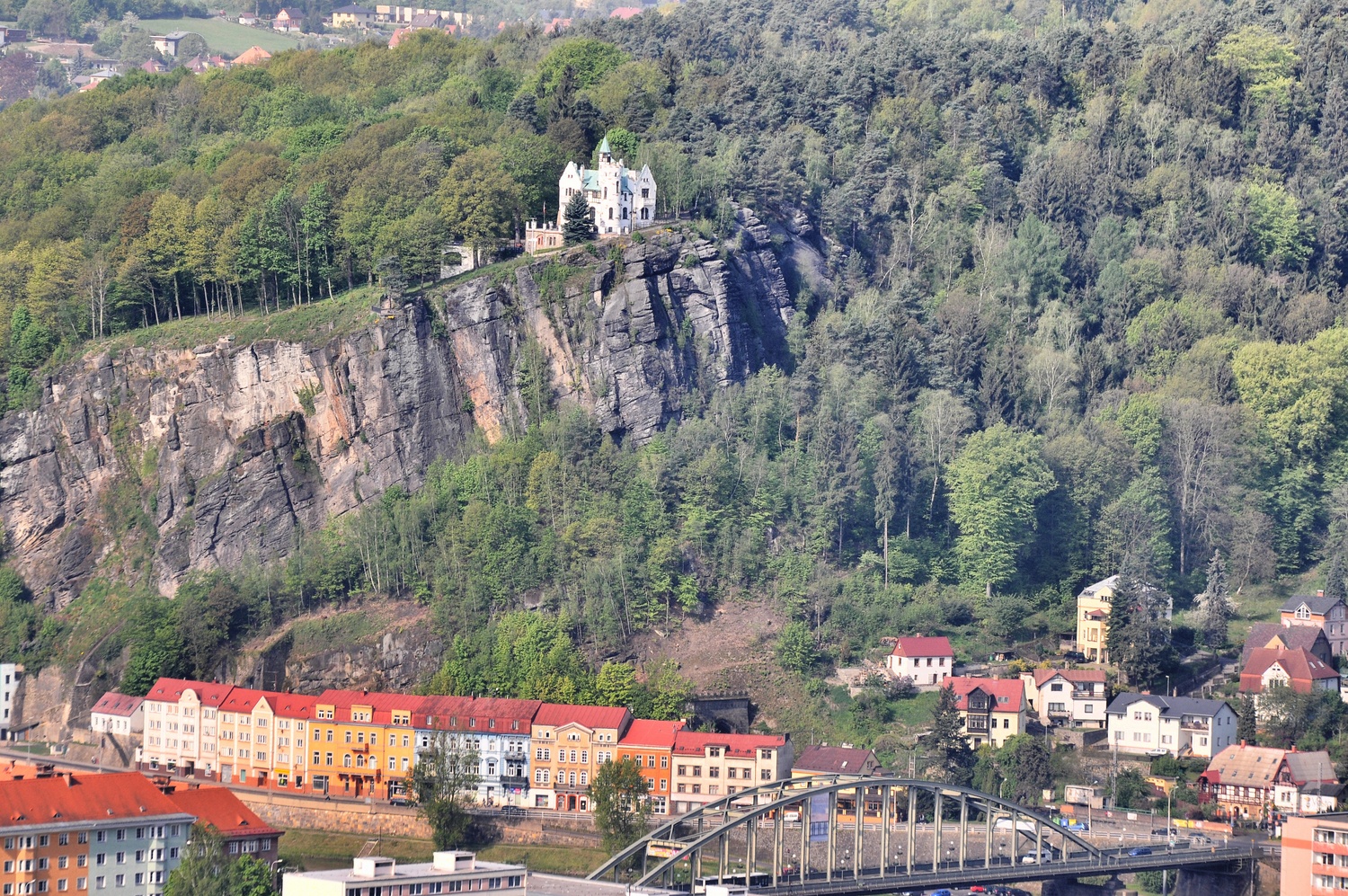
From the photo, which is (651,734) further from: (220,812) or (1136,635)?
(1136,635)

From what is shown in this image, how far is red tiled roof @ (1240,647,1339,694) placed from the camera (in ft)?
367

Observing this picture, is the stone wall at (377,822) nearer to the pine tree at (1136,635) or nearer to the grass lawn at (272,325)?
the pine tree at (1136,635)

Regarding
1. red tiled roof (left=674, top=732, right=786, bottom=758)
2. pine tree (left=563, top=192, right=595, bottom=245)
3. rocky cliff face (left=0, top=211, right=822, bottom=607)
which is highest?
pine tree (left=563, top=192, right=595, bottom=245)

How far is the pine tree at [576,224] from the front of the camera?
127188 mm

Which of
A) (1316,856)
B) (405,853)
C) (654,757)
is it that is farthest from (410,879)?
(1316,856)

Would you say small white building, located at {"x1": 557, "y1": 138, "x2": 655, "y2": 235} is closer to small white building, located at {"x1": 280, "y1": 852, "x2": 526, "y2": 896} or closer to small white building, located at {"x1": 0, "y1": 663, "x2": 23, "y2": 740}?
small white building, located at {"x1": 0, "y1": 663, "x2": 23, "y2": 740}

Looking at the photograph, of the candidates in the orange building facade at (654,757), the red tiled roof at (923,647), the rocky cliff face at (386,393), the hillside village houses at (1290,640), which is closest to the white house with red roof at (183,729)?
the rocky cliff face at (386,393)

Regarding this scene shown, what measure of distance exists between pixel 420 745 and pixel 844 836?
18.9 metres

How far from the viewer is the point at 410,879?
81625 mm

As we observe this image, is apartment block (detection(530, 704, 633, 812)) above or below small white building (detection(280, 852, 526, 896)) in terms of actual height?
above

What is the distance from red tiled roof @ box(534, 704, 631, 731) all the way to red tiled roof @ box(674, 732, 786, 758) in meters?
2.61

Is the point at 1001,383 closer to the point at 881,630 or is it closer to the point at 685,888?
the point at 881,630

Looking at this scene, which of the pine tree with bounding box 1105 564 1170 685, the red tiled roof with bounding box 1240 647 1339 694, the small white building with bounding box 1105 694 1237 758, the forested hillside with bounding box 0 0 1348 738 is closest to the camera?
the small white building with bounding box 1105 694 1237 758

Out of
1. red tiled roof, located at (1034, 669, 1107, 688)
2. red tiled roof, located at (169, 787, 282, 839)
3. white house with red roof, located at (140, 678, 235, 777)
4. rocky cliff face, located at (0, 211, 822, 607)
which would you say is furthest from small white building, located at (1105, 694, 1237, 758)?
white house with red roof, located at (140, 678, 235, 777)
